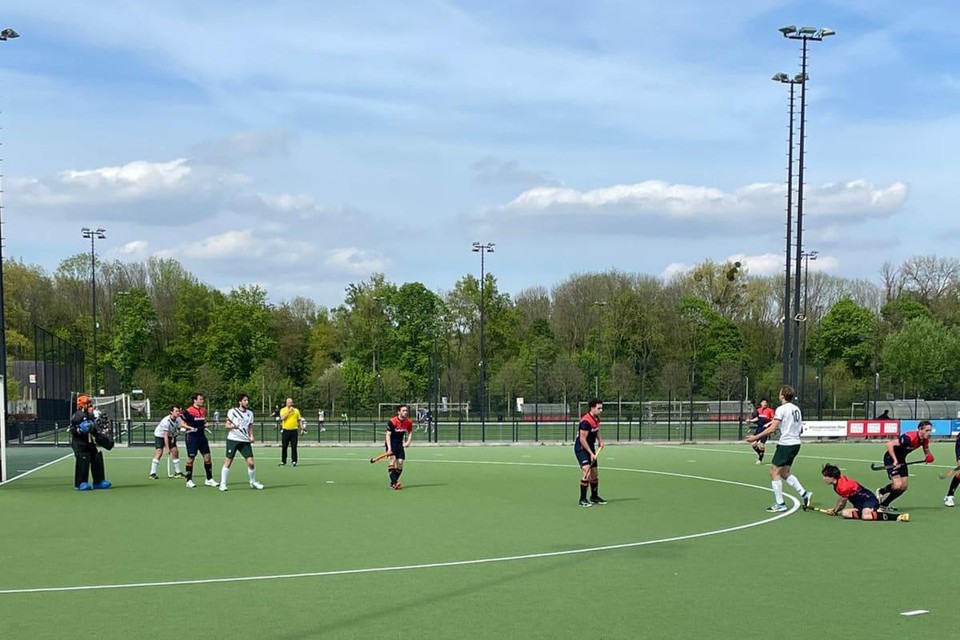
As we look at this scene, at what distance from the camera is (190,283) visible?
9875cm

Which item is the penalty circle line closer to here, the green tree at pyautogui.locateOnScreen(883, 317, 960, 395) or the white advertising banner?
the white advertising banner

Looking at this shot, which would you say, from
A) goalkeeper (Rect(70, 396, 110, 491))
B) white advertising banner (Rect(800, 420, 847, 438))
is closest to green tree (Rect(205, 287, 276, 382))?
white advertising banner (Rect(800, 420, 847, 438))

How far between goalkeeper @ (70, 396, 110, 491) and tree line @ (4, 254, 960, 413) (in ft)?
180

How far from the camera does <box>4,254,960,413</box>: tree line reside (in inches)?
3280

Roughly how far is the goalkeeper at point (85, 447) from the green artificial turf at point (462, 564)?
0.62 metres

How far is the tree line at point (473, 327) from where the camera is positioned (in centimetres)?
8331

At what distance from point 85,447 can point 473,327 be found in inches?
2738

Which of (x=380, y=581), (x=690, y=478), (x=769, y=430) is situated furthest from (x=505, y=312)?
(x=380, y=581)

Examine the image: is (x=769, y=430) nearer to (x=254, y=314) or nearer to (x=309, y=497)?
(x=309, y=497)

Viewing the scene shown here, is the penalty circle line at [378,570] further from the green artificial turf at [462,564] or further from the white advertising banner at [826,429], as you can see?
the white advertising banner at [826,429]

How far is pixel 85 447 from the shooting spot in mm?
21953

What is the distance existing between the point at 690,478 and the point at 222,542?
13.7m

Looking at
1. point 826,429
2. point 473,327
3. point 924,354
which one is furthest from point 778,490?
point 473,327

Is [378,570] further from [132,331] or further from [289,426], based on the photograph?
[132,331]
